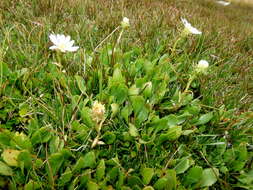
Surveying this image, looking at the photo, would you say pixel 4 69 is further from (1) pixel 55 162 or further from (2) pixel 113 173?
(2) pixel 113 173

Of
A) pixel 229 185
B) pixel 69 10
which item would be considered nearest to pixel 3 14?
pixel 69 10

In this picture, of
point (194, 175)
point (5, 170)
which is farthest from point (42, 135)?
point (194, 175)

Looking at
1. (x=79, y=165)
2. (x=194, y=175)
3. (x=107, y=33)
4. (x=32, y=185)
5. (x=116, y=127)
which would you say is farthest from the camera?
(x=107, y=33)

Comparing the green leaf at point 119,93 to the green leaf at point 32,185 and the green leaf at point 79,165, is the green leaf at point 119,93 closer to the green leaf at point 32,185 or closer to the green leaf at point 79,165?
the green leaf at point 79,165

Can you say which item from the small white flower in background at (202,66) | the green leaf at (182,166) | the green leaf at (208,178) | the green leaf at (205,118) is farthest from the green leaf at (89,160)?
the small white flower in background at (202,66)

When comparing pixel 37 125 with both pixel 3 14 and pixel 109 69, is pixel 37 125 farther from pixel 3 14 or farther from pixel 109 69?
pixel 3 14

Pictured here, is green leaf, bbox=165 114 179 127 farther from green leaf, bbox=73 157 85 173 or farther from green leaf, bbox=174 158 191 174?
green leaf, bbox=73 157 85 173

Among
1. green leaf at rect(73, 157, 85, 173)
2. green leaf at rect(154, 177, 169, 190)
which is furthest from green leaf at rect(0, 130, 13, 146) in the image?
green leaf at rect(154, 177, 169, 190)
